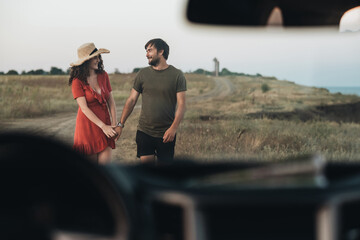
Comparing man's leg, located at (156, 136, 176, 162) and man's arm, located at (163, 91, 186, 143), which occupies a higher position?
man's arm, located at (163, 91, 186, 143)

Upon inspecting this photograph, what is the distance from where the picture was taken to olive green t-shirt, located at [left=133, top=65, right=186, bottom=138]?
4.47m

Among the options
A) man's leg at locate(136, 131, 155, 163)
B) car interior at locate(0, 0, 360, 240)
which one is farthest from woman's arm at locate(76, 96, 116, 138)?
car interior at locate(0, 0, 360, 240)

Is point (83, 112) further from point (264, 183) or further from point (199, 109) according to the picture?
point (199, 109)

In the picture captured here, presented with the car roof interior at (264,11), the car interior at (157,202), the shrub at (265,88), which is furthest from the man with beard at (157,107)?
the shrub at (265,88)

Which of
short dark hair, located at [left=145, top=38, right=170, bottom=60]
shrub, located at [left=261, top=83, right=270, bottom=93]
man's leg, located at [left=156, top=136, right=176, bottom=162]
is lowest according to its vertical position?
man's leg, located at [left=156, top=136, right=176, bottom=162]

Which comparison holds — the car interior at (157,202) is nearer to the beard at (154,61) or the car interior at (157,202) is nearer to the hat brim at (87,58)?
the hat brim at (87,58)

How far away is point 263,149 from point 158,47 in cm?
125

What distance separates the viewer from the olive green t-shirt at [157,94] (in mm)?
4469

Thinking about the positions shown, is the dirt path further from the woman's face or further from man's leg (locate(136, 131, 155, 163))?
the woman's face

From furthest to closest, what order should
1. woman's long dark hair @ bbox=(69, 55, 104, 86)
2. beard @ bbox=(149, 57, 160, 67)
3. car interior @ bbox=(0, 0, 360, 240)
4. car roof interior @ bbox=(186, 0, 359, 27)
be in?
beard @ bbox=(149, 57, 160, 67) → woman's long dark hair @ bbox=(69, 55, 104, 86) → car roof interior @ bbox=(186, 0, 359, 27) → car interior @ bbox=(0, 0, 360, 240)

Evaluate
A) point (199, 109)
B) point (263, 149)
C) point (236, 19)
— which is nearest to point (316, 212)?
point (236, 19)

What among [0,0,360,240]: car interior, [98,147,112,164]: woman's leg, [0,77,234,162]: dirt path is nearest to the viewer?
[0,0,360,240]: car interior

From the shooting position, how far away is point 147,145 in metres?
4.50

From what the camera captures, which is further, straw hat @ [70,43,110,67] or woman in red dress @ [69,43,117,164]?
woman in red dress @ [69,43,117,164]
